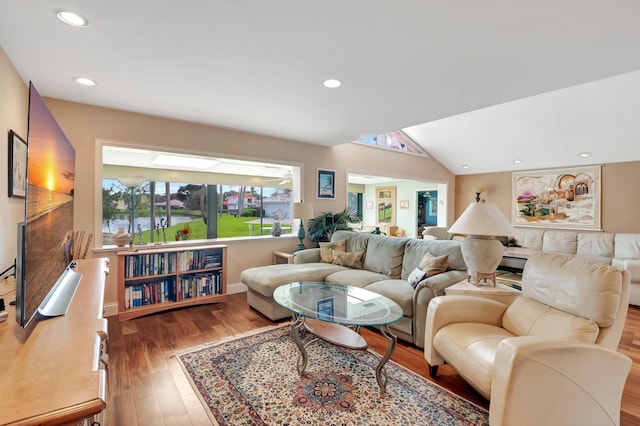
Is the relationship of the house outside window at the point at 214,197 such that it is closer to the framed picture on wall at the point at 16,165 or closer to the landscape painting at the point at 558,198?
the framed picture on wall at the point at 16,165

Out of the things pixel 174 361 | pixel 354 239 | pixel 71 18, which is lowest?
pixel 174 361

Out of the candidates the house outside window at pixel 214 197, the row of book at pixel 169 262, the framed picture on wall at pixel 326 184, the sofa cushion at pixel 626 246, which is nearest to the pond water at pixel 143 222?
the house outside window at pixel 214 197

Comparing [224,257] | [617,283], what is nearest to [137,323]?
[224,257]

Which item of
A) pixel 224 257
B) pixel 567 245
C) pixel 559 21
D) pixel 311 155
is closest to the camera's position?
pixel 559 21

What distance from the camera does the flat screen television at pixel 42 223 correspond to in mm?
1025

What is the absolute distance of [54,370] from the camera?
35.5 inches

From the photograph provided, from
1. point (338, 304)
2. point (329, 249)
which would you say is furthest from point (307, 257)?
point (338, 304)

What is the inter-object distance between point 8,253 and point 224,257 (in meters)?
2.07

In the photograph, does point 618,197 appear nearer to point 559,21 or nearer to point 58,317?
point 559,21

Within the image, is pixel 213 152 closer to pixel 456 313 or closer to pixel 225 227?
pixel 225 227

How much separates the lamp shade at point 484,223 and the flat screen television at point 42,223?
2.55 meters

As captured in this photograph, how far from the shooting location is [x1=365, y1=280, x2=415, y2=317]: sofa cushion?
2641mm

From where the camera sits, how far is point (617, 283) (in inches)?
62.4

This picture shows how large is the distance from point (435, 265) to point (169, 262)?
10.2 ft
